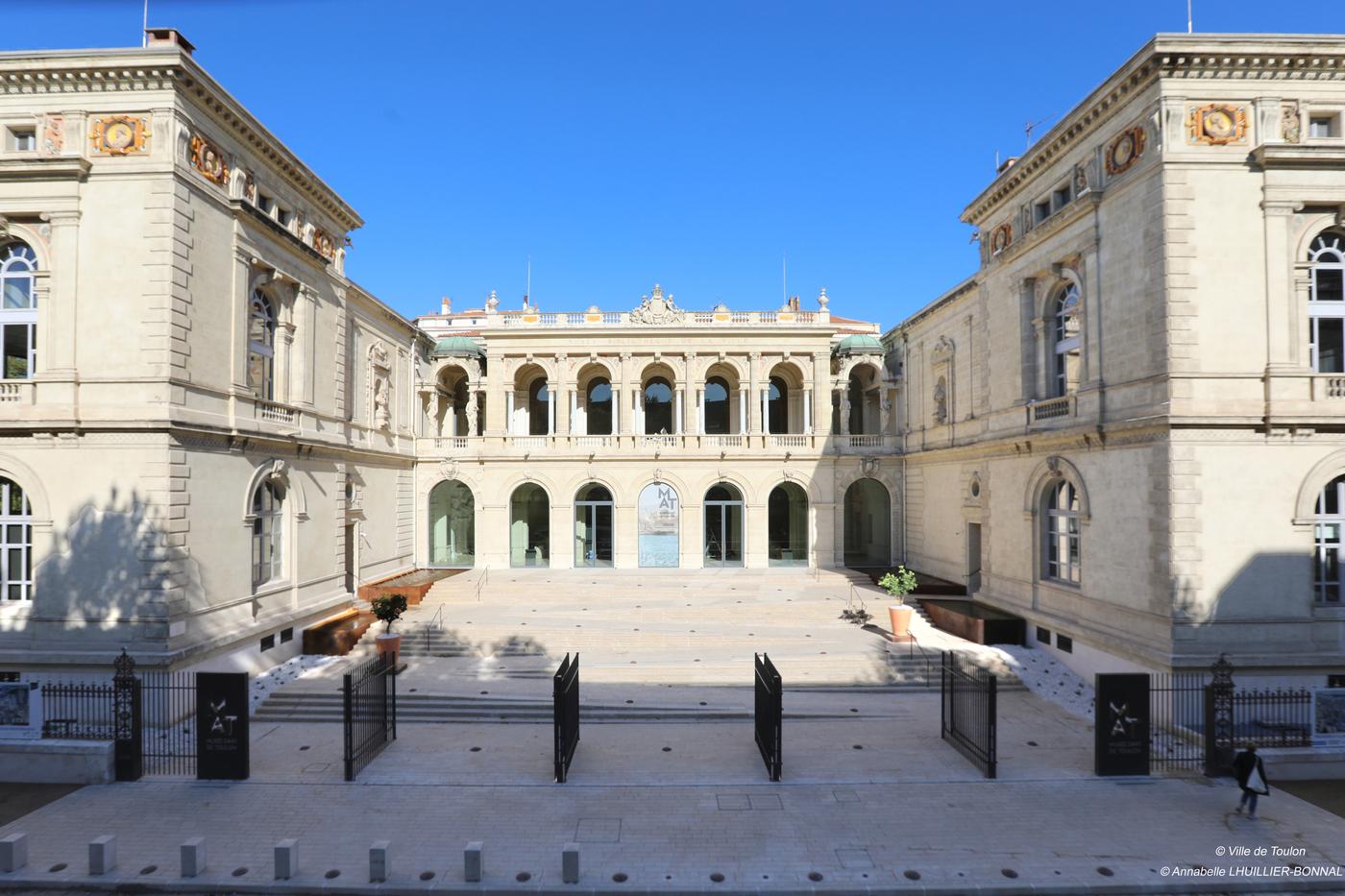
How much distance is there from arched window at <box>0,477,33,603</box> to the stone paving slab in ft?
19.4

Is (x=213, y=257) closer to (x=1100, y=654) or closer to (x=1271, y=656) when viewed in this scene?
(x=1100, y=654)

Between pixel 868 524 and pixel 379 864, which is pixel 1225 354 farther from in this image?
pixel 868 524

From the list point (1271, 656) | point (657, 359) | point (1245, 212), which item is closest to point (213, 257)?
point (657, 359)

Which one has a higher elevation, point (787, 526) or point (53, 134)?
point (53, 134)

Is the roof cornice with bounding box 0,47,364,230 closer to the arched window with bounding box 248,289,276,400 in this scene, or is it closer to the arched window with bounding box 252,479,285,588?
the arched window with bounding box 248,289,276,400

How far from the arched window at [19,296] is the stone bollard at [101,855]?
10.8 m

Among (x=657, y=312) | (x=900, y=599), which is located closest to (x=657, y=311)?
(x=657, y=312)

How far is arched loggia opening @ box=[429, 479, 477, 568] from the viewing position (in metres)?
30.9

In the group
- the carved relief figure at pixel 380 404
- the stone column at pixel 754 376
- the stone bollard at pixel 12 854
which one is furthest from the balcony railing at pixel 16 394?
the stone column at pixel 754 376

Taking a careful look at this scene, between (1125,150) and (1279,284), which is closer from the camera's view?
(1279,284)

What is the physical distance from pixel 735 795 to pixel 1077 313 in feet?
48.0

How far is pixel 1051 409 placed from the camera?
707 inches

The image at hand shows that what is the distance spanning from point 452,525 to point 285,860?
23.9 meters

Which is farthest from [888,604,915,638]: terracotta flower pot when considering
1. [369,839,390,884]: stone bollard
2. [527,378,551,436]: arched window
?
[527,378,551,436]: arched window
